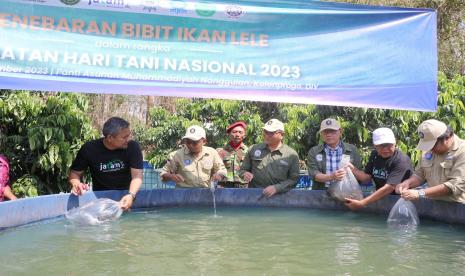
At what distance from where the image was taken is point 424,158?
493cm

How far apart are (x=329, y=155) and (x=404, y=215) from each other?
1.06 metres

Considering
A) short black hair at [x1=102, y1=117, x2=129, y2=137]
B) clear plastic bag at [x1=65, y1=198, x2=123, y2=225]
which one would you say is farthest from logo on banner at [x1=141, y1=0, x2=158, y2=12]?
clear plastic bag at [x1=65, y1=198, x2=123, y2=225]

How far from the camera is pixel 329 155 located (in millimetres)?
5637

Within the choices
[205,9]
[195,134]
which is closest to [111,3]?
[205,9]

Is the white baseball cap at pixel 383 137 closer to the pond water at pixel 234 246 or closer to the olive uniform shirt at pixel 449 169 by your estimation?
the olive uniform shirt at pixel 449 169

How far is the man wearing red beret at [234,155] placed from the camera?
20.0ft

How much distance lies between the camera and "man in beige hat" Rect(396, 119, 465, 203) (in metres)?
4.55

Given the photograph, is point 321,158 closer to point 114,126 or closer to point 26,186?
point 114,126

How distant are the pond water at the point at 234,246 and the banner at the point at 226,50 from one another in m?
1.23

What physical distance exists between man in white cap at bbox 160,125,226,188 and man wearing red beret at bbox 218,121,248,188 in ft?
1.19

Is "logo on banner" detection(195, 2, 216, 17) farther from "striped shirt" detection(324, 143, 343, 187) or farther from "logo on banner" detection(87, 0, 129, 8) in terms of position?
"striped shirt" detection(324, 143, 343, 187)

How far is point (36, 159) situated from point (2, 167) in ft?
3.53

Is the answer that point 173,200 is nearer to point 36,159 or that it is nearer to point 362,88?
point 36,159

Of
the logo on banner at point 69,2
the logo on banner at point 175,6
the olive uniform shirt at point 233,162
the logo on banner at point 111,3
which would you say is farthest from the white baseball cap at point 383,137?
the logo on banner at point 69,2
